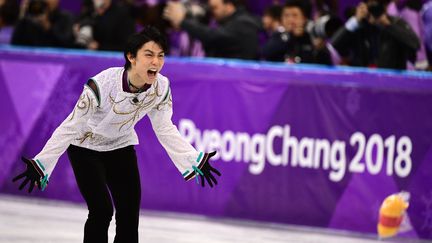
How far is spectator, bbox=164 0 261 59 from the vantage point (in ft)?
33.3

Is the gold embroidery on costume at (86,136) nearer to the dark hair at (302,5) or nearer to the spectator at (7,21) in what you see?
the dark hair at (302,5)


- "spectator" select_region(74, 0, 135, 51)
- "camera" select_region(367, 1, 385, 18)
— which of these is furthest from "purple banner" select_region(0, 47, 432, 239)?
"spectator" select_region(74, 0, 135, 51)

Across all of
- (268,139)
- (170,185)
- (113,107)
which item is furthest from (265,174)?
(113,107)

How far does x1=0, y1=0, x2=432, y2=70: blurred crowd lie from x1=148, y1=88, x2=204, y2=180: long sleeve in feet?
11.1

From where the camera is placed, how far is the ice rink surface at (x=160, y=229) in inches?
330

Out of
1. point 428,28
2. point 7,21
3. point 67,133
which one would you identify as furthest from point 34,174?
point 7,21

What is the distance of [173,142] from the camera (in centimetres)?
670

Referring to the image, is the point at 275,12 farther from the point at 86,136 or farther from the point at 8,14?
the point at 86,136

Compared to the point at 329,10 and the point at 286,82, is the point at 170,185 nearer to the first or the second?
the point at 286,82

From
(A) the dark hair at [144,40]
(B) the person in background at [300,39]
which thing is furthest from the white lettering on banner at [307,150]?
(A) the dark hair at [144,40]

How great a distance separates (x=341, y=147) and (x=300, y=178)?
1.50 feet

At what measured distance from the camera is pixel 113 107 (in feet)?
21.1

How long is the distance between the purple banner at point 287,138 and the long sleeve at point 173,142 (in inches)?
105

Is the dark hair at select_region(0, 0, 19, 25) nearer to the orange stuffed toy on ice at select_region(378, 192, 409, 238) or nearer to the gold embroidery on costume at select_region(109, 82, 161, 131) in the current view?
the orange stuffed toy on ice at select_region(378, 192, 409, 238)
